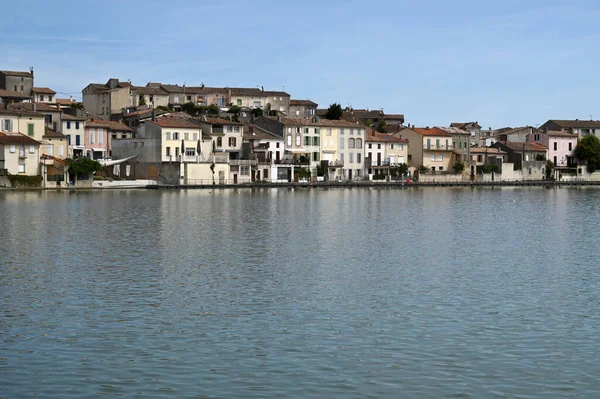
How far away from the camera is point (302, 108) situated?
126438 mm

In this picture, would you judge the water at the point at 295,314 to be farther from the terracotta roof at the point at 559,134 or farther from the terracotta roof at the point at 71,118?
the terracotta roof at the point at 559,134

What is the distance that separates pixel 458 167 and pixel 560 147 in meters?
20.8

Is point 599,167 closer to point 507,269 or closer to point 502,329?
point 507,269

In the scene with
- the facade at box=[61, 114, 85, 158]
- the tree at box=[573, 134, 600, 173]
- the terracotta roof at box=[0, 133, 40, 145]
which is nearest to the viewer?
the terracotta roof at box=[0, 133, 40, 145]

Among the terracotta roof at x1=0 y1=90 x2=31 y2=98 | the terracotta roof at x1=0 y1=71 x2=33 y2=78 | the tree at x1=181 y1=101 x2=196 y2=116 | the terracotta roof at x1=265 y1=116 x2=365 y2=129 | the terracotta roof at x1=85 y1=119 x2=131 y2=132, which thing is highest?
the terracotta roof at x1=0 y1=71 x2=33 y2=78

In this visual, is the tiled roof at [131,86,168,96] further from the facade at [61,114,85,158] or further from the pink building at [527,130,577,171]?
the pink building at [527,130,577,171]

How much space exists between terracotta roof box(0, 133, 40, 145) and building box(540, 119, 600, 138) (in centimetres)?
8462

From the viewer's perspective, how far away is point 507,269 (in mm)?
27125

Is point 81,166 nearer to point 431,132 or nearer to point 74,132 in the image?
point 74,132

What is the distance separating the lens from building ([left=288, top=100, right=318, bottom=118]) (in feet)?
413

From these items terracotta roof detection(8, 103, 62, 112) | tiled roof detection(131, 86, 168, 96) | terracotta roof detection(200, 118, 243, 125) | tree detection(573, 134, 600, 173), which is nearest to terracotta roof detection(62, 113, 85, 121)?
terracotta roof detection(8, 103, 62, 112)

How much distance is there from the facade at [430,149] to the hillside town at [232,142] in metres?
0.15

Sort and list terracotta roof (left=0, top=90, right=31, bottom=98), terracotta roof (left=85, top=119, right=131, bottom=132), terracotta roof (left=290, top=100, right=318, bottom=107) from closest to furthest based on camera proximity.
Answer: terracotta roof (left=85, top=119, right=131, bottom=132) < terracotta roof (left=0, top=90, right=31, bottom=98) < terracotta roof (left=290, top=100, right=318, bottom=107)

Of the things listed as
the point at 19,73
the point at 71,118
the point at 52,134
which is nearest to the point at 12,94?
the point at 19,73
